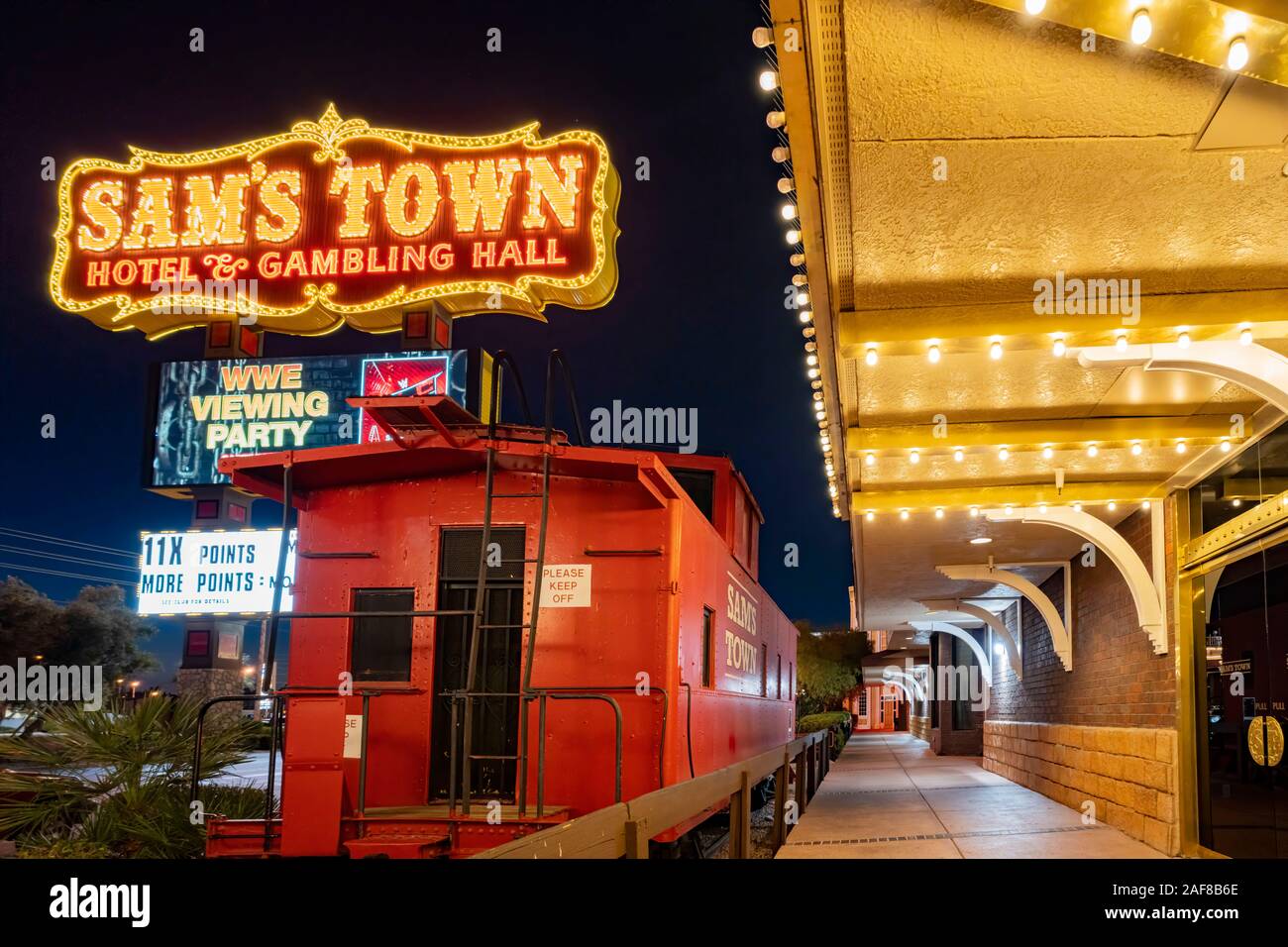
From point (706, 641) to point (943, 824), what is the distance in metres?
4.66

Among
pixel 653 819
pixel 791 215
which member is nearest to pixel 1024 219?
pixel 791 215

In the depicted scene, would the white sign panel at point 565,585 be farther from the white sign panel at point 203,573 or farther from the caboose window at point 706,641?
the white sign panel at point 203,573

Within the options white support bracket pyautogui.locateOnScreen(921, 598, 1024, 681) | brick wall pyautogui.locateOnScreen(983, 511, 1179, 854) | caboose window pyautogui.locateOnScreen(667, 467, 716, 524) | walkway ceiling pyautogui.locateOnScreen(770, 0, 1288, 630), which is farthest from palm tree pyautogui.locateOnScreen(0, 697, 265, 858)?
white support bracket pyautogui.locateOnScreen(921, 598, 1024, 681)

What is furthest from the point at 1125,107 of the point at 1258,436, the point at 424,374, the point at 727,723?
the point at 424,374

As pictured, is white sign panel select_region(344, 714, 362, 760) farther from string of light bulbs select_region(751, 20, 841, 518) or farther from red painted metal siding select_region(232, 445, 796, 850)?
string of light bulbs select_region(751, 20, 841, 518)

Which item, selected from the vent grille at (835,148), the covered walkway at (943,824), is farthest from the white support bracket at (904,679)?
the vent grille at (835,148)

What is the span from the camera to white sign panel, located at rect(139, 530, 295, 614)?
868 inches

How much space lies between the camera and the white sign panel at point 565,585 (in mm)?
7465

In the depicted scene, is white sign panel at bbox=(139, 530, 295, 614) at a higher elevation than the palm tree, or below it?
higher

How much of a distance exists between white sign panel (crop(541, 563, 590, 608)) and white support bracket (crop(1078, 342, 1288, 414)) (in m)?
3.28

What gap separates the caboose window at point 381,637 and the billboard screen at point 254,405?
1318cm

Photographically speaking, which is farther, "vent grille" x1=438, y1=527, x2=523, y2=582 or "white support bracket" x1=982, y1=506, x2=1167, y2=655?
"white support bracket" x1=982, y1=506, x2=1167, y2=655
